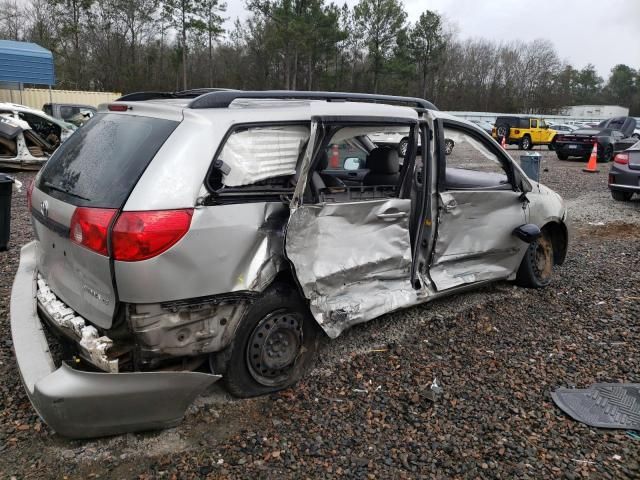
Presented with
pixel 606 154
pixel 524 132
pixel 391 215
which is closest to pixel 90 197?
pixel 391 215

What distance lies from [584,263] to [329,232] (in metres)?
4.37

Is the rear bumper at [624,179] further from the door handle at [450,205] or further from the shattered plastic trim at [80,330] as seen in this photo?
the shattered plastic trim at [80,330]

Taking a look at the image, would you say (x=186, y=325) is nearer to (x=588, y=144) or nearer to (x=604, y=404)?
(x=604, y=404)

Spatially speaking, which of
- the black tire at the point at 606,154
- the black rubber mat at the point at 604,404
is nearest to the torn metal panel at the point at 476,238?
the black rubber mat at the point at 604,404

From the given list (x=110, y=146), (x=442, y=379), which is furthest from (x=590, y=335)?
(x=110, y=146)

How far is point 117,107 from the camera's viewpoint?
3.17 meters

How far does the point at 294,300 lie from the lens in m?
3.08

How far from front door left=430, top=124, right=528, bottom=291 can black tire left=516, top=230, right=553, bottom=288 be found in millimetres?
173

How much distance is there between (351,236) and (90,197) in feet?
5.24

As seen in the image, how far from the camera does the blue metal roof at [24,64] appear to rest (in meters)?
24.4

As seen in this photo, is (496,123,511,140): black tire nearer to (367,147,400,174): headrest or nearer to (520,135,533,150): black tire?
(520,135,533,150): black tire

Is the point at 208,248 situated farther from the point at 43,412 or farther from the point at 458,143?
the point at 458,143

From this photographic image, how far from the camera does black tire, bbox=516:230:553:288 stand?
4.89 metres

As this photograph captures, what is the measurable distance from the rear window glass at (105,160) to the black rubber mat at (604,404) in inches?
115
